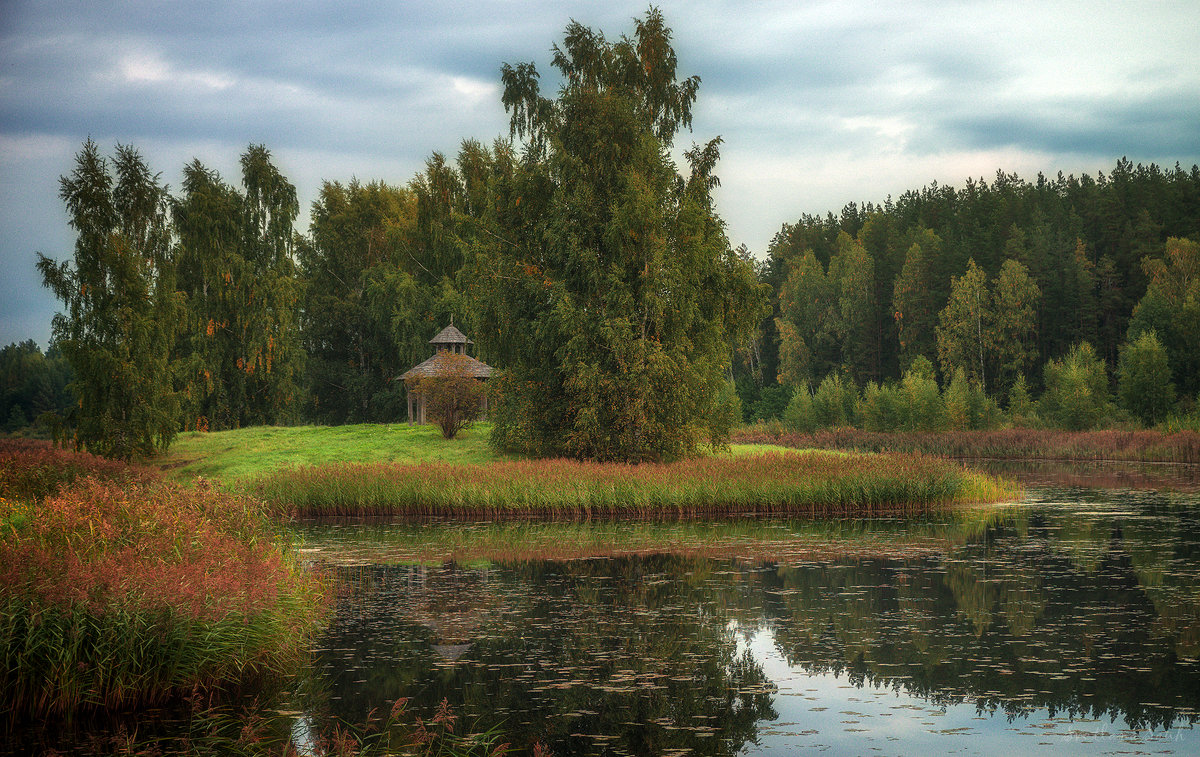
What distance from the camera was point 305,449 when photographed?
118 ft

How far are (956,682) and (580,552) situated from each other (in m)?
10.2

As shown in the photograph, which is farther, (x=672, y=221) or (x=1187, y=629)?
(x=672, y=221)

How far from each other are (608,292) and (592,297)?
3.25 ft

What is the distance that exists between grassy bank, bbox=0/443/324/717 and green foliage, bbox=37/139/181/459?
24271 millimetres

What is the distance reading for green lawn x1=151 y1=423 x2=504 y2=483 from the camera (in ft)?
108

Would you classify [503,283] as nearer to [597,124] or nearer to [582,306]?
[582,306]

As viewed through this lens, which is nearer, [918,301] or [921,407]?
[921,407]

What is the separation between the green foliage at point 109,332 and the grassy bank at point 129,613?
79.6 ft

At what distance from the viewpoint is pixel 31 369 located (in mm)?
31547

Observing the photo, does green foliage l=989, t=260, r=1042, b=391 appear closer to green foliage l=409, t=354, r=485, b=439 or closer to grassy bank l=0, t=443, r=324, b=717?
green foliage l=409, t=354, r=485, b=439

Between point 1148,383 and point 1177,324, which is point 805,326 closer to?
point 1177,324

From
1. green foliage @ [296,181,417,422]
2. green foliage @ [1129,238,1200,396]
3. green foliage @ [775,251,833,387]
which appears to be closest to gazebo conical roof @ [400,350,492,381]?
green foliage @ [296,181,417,422]

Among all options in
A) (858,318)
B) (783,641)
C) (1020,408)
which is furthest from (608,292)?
(858,318)

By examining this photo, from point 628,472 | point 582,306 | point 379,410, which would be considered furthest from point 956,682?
point 379,410
